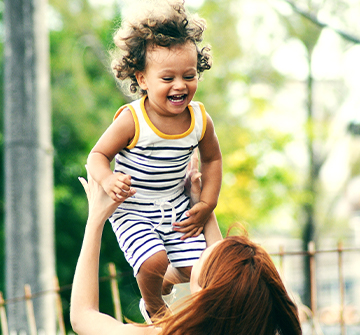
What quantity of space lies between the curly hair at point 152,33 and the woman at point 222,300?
0.59m

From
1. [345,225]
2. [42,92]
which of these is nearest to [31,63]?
[42,92]

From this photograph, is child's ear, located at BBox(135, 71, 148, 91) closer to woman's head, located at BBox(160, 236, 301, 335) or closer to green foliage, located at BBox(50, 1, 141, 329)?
woman's head, located at BBox(160, 236, 301, 335)

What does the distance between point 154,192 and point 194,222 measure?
17 centimetres

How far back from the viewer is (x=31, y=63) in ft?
10.9

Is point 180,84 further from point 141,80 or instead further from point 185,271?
point 185,271

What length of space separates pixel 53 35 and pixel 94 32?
81cm

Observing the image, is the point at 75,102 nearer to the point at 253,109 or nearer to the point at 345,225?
the point at 253,109

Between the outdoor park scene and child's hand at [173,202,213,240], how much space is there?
215 cm

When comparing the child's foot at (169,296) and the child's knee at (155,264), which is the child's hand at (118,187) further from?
the child's foot at (169,296)

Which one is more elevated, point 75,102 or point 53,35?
point 53,35

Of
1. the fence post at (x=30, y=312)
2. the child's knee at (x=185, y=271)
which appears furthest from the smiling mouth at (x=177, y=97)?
the fence post at (x=30, y=312)

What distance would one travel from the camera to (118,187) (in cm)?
132

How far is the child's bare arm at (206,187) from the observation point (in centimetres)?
152

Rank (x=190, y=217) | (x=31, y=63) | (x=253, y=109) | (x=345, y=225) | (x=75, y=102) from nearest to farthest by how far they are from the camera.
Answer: (x=190, y=217), (x=31, y=63), (x=75, y=102), (x=253, y=109), (x=345, y=225)
